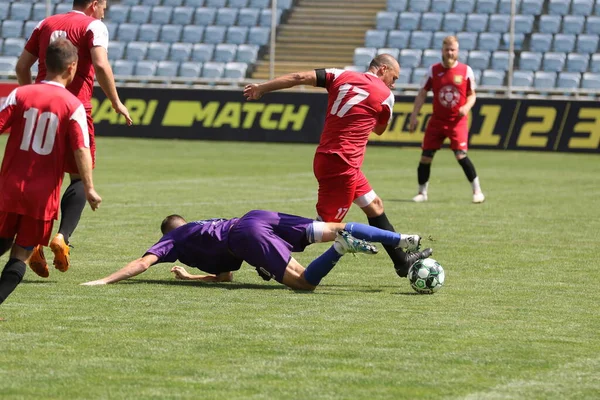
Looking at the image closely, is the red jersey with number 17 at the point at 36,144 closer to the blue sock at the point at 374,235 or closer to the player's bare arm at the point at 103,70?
the player's bare arm at the point at 103,70

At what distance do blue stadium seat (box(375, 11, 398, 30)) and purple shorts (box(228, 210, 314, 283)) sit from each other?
25.0 metres

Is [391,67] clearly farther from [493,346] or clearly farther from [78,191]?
[493,346]

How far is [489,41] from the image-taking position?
31453 mm

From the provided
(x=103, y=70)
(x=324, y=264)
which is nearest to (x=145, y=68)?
(x=103, y=70)

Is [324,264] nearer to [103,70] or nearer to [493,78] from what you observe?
[103,70]

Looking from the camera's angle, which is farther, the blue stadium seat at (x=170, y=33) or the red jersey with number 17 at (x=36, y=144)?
the blue stadium seat at (x=170, y=33)

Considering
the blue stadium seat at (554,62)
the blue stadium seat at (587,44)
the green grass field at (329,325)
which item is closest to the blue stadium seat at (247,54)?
the blue stadium seat at (554,62)

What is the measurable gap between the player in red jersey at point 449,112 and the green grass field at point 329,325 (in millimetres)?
2190

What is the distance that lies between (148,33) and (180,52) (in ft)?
5.66

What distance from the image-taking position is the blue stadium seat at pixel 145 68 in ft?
109

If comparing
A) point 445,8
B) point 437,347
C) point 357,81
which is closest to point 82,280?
point 357,81

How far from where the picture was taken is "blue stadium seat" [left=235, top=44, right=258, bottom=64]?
33000 millimetres

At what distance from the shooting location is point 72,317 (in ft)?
23.7

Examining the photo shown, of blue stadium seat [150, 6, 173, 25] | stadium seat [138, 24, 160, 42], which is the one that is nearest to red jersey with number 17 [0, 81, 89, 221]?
stadium seat [138, 24, 160, 42]
